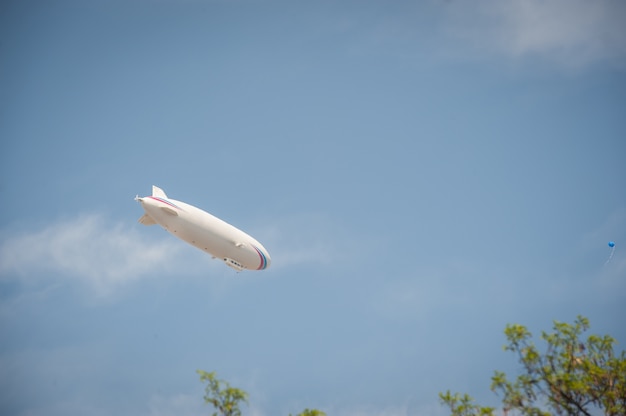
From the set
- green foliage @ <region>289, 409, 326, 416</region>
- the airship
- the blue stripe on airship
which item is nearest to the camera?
green foliage @ <region>289, 409, 326, 416</region>

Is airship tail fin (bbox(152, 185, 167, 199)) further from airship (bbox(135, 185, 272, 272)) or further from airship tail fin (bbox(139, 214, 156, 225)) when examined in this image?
airship tail fin (bbox(139, 214, 156, 225))

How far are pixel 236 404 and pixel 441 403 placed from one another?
15.5 metres

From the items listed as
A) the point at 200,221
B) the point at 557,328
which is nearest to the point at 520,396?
the point at 557,328

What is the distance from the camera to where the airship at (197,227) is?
281 feet

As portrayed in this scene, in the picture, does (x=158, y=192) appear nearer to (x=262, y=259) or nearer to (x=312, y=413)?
(x=262, y=259)

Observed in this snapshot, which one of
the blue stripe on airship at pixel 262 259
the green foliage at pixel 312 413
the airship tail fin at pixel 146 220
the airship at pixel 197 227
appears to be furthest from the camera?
the blue stripe on airship at pixel 262 259

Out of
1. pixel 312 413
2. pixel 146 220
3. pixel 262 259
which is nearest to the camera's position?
pixel 312 413

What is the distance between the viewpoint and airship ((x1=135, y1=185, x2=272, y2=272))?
281 ft

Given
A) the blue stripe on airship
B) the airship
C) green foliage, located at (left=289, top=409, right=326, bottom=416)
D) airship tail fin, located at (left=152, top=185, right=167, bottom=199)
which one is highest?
airship tail fin, located at (left=152, top=185, right=167, bottom=199)

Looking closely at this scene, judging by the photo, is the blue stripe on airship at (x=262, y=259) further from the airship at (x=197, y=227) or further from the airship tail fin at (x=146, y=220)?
the airship tail fin at (x=146, y=220)

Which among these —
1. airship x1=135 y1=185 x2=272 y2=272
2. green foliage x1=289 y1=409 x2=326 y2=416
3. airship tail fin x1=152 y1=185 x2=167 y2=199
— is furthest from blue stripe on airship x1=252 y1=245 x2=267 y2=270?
green foliage x1=289 y1=409 x2=326 y2=416

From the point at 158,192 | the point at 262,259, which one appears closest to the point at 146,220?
the point at 158,192

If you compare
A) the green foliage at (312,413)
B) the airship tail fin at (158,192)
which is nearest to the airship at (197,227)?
the airship tail fin at (158,192)

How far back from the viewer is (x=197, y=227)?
8606 cm
